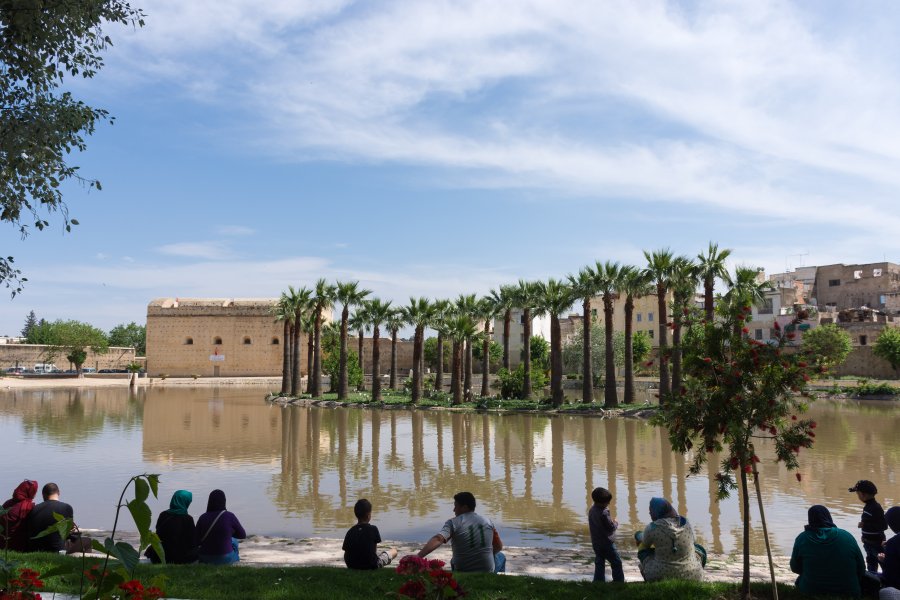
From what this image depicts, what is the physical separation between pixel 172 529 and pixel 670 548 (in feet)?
18.0

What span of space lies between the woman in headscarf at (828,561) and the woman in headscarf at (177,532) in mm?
6506

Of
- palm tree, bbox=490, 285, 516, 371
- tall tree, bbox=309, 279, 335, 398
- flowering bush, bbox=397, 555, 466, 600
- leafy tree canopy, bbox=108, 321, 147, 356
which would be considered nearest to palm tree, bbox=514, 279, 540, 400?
palm tree, bbox=490, 285, 516, 371

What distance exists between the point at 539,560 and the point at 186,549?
4.44m

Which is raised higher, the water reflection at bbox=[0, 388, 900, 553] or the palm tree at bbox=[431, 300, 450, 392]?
the palm tree at bbox=[431, 300, 450, 392]

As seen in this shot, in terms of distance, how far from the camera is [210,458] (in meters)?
19.4

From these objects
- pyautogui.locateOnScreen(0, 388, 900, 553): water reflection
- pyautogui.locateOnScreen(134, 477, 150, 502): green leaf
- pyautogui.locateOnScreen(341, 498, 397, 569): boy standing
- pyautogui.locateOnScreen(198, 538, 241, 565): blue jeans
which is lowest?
pyautogui.locateOnScreen(0, 388, 900, 553): water reflection

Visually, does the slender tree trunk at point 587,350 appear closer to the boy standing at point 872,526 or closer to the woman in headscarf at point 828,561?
the boy standing at point 872,526

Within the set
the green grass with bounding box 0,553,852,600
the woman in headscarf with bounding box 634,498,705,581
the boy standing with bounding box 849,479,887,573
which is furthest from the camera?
the boy standing with bounding box 849,479,887,573

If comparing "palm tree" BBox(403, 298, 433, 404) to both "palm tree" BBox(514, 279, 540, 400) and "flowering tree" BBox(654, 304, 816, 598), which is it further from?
"flowering tree" BBox(654, 304, 816, 598)

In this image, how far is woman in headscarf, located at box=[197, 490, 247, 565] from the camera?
791 centimetres

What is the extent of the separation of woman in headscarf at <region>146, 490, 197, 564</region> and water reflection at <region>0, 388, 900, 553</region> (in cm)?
355

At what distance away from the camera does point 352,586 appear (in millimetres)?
6668

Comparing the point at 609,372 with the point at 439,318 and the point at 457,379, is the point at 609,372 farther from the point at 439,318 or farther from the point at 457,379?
the point at 439,318

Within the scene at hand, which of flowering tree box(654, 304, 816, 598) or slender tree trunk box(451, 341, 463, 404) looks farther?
slender tree trunk box(451, 341, 463, 404)
